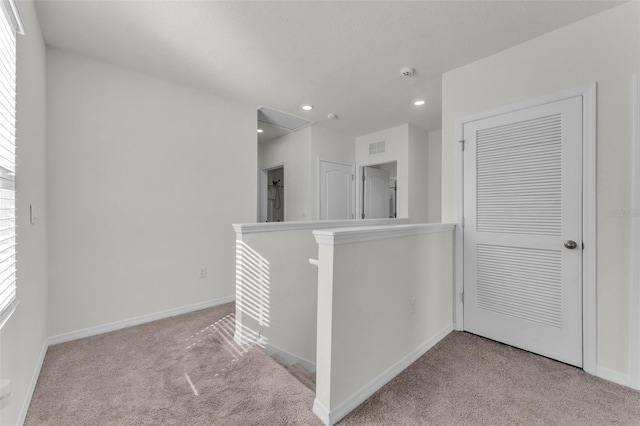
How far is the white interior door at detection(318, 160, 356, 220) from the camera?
15.8ft

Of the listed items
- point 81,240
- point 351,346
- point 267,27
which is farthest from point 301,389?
point 267,27

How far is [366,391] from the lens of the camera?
1.67 m

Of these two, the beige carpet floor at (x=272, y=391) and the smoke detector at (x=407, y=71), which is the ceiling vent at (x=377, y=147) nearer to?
the smoke detector at (x=407, y=71)

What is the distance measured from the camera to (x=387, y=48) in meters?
2.40

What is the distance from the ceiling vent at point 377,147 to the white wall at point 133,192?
95.4 inches

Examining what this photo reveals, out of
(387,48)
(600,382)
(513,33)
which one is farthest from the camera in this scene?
(387,48)

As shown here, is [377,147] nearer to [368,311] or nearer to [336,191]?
[336,191]

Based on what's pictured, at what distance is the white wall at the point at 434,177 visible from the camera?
15.7 ft

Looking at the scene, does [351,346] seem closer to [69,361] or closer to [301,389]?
[301,389]

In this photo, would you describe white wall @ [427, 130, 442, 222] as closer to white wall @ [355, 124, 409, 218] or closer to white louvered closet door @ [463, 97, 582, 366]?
white wall @ [355, 124, 409, 218]

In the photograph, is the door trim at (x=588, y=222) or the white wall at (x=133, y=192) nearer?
the door trim at (x=588, y=222)

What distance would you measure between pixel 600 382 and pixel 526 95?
2095 mm

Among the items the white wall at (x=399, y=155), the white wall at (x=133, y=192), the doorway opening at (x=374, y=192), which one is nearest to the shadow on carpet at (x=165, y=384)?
the white wall at (x=133, y=192)

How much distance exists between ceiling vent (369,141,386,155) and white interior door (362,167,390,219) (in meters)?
0.40
